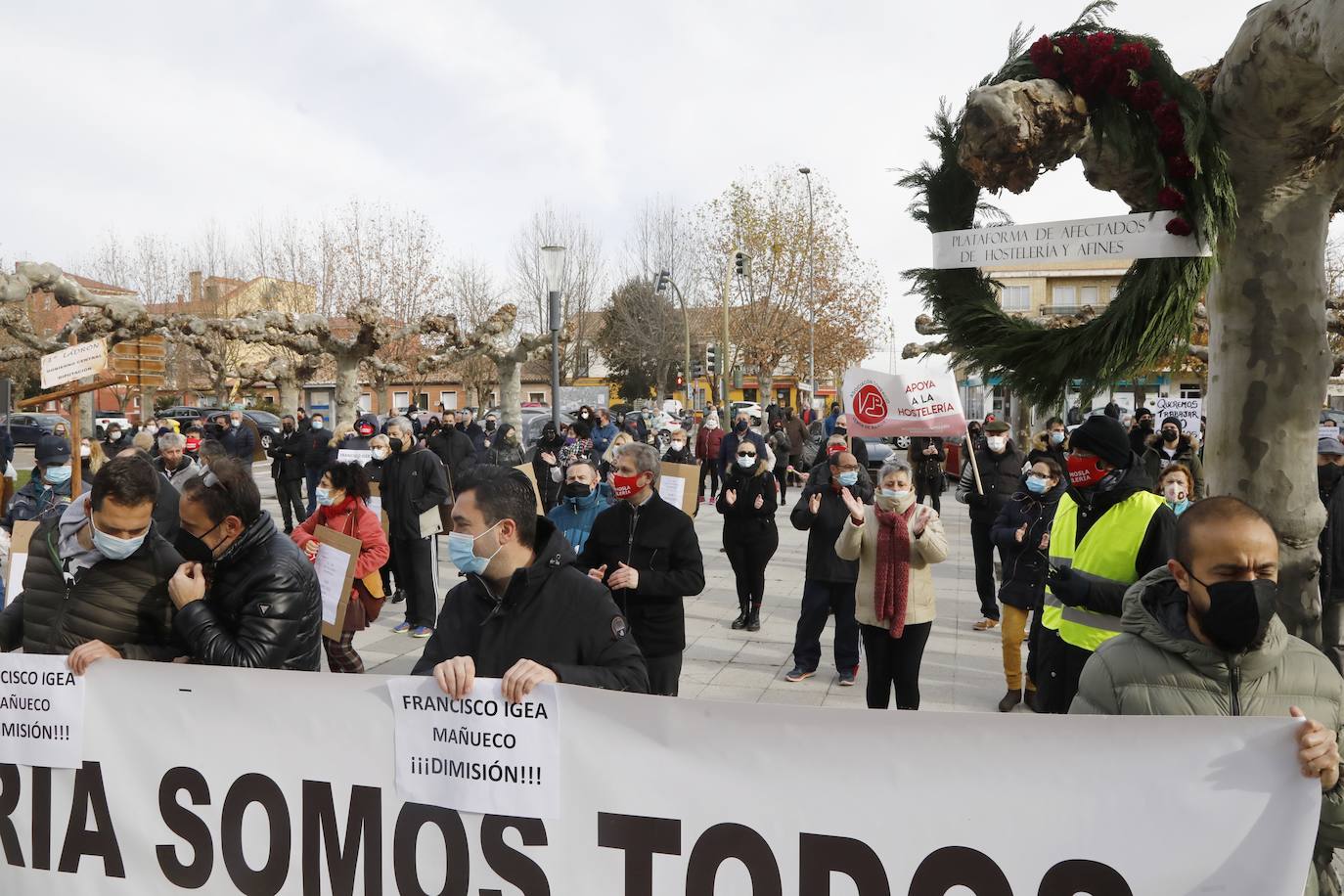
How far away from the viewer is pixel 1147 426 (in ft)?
42.0

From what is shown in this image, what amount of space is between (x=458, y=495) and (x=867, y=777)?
144cm

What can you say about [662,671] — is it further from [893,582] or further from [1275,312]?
[1275,312]

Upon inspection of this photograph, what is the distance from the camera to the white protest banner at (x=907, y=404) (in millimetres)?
9125

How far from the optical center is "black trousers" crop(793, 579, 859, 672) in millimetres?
6875

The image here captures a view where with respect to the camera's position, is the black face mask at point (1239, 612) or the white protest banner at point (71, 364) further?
the white protest banner at point (71, 364)

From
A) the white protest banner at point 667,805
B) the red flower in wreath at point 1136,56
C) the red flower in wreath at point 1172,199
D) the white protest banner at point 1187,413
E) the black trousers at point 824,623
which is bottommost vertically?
the black trousers at point 824,623

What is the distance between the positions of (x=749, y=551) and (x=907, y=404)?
7.48 ft

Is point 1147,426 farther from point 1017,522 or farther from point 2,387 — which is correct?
point 2,387

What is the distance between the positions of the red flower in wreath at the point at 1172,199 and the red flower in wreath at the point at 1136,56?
40 cm

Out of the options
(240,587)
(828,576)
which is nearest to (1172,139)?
(240,587)

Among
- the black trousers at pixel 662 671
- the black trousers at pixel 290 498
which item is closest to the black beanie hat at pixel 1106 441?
the black trousers at pixel 662 671

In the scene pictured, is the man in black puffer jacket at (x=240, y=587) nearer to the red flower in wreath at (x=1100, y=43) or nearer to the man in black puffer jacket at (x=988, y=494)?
the red flower in wreath at (x=1100, y=43)

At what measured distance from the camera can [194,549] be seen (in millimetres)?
3365

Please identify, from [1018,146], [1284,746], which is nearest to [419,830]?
[1284,746]
